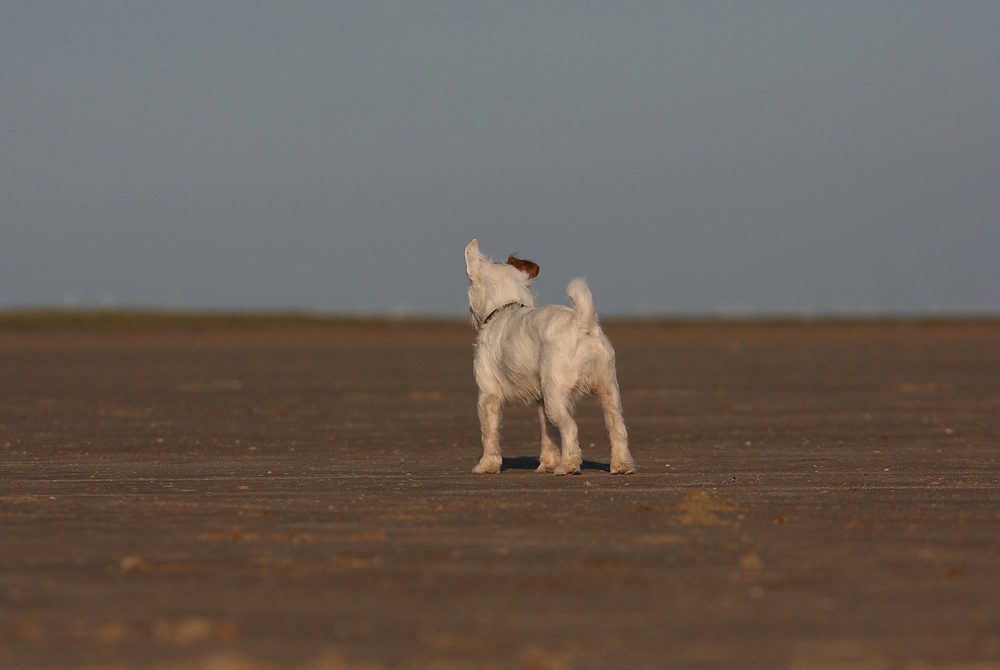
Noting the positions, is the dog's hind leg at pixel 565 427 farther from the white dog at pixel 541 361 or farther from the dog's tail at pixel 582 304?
the dog's tail at pixel 582 304

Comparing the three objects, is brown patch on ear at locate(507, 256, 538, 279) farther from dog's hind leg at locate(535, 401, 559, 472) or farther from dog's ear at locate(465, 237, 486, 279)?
dog's hind leg at locate(535, 401, 559, 472)

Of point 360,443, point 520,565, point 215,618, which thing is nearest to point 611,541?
point 520,565

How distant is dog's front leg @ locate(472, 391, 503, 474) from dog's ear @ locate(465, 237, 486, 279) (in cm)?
152

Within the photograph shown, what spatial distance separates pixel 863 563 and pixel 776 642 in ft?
6.38

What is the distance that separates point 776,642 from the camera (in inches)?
229

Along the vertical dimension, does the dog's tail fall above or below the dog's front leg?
above

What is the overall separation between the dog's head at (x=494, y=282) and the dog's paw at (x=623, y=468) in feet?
7.18

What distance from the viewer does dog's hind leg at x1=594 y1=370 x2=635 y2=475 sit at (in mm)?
12680

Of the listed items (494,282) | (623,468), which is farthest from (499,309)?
(623,468)

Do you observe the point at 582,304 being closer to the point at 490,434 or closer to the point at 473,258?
the point at 490,434

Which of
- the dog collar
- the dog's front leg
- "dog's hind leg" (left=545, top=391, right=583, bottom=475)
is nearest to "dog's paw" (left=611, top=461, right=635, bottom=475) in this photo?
"dog's hind leg" (left=545, top=391, right=583, bottom=475)

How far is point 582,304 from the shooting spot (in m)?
12.4

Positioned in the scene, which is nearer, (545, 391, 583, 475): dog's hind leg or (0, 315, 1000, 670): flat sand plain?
(0, 315, 1000, 670): flat sand plain

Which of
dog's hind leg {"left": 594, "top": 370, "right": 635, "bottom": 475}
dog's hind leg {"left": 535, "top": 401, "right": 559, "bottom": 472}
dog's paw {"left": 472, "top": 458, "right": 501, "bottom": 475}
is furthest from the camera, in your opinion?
dog's hind leg {"left": 535, "top": 401, "right": 559, "bottom": 472}
